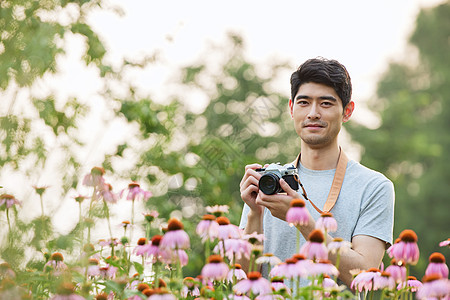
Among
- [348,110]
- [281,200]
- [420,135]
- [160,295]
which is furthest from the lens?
[420,135]

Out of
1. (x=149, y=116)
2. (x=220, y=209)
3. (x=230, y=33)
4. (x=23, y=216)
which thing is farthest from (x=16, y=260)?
(x=230, y=33)

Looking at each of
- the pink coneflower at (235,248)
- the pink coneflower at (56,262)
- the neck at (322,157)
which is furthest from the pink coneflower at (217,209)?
the neck at (322,157)

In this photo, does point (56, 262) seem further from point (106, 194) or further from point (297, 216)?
point (297, 216)

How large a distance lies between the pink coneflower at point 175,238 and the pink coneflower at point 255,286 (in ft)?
0.58

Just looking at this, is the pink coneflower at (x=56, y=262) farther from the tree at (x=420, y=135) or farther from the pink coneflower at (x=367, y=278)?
the tree at (x=420, y=135)

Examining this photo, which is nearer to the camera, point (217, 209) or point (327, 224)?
point (327, 224)

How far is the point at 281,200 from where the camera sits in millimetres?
1995

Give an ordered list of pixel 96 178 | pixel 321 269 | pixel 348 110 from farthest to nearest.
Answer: pixel 348 110, pixel 96 178, pixel 321 269

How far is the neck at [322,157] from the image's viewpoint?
254cm

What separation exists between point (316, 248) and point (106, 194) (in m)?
0.85

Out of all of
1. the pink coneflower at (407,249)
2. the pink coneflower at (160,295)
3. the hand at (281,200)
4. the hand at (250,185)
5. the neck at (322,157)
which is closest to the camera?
the pink coneflower at (160,295)

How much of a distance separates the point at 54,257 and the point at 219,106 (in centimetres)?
1297

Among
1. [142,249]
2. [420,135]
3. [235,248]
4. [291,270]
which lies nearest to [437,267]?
[291,270]

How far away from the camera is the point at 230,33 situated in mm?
13859
